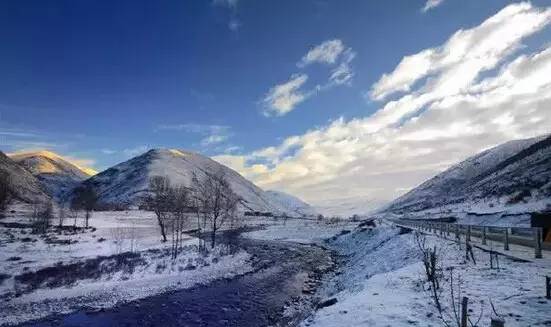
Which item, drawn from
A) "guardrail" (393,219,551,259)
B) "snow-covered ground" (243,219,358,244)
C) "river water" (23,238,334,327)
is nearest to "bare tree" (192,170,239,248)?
"snow-covered ground" (243,219,358,244)

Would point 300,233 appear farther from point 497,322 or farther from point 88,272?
point 497,322

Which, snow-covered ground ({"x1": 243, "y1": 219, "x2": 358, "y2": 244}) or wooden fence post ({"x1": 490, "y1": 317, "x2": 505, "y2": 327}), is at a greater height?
wooden fence post ({"x1": 490, "y1": 317, "x2": 505, "y2": 327})

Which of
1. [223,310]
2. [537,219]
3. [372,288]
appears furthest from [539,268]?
[223,310]

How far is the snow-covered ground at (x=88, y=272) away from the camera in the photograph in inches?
1081

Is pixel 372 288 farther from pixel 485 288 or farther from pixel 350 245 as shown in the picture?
pixel 350 245

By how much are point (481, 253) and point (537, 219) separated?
8873mm

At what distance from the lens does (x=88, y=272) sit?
120 ft

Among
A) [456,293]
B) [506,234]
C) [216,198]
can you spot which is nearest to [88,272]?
[216,198]

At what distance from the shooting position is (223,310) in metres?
25.6

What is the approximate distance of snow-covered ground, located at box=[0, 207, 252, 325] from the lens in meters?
27.5

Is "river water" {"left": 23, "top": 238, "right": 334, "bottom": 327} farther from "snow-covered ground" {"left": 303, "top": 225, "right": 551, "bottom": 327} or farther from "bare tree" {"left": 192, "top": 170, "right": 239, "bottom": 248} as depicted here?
"bare tree" {"left": 192, "top": 170, "right": 239, "bottom": 248}

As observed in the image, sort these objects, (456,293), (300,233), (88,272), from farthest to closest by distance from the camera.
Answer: (300,233) < (88,272) < (456,293)

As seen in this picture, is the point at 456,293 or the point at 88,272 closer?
the point at 456,293

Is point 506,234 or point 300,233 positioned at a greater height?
point 506,234
